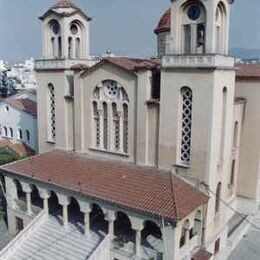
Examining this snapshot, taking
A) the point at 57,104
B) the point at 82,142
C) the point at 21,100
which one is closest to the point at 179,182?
the point at 82,142

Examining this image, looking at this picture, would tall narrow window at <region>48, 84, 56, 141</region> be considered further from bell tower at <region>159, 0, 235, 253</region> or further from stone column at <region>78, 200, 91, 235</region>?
bell tower at <region>159, 0, 235, 253</region>

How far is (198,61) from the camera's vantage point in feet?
63.3

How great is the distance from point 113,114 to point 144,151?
323 cm

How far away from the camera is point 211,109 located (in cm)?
1930

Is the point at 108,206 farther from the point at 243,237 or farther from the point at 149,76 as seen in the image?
the point at 243,237

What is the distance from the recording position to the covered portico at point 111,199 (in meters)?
18.5

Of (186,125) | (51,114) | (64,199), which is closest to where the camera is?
(186,125)

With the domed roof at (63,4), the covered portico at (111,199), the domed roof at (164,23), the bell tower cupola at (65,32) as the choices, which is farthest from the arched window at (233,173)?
the domed roof at (63,4)

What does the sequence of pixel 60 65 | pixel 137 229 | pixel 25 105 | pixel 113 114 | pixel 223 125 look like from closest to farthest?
pixel 137 229 → pixel 223 125 → pixel 113 114 → pixel 60 65 → pixel 25 105

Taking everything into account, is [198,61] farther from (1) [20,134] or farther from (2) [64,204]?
(1) [20,134]

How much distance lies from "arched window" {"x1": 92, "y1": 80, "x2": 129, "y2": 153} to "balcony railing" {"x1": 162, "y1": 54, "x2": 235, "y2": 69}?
Answer: 12.4 feet

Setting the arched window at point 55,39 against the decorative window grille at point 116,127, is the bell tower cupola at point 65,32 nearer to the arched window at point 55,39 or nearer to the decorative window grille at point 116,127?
the arched window at point 55,39

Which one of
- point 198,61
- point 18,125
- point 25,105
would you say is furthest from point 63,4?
point 18,125

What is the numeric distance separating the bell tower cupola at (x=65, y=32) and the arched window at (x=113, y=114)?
Result: 4.24 meters
